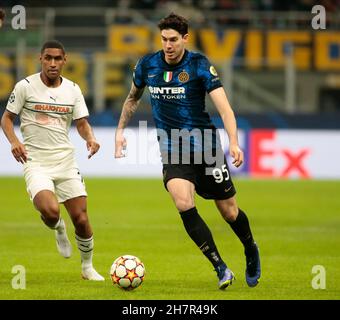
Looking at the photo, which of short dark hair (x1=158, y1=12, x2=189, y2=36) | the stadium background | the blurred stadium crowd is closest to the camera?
short dark hair (x1=158, y1=12, x2=189, y2=36)

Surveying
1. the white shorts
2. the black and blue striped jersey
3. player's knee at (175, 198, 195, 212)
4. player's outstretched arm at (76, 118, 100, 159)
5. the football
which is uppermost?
the black and blue striped jersey

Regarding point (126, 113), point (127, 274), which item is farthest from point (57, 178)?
point (127, 274)

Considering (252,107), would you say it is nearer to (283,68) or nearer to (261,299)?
(283,68)

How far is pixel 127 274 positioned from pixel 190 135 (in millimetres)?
1421

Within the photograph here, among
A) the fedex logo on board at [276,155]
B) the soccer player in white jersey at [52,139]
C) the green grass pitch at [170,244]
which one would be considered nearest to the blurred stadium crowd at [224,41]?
the fedex logo on board at [276,155]

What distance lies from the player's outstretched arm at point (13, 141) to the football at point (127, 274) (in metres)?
1.38

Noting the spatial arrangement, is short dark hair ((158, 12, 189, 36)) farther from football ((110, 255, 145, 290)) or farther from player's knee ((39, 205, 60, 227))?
football ((110, 255, 145, 290))

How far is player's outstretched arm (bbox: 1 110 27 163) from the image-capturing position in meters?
8.98

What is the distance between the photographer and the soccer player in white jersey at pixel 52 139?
920cm

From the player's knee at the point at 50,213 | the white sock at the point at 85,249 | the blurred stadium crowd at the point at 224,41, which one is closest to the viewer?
the player's knee at the point at 50,213

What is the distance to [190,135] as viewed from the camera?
8891 millimetres

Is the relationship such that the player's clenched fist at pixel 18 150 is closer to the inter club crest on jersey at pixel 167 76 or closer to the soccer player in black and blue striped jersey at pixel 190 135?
the soccer player in black and blue striped jersey at pixel 190 135

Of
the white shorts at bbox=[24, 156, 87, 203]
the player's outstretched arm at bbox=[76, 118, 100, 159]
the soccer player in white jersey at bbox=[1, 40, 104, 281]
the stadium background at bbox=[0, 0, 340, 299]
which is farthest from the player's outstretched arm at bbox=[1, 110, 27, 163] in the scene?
the stadium background at bbox=[0, 0, 340, 299]

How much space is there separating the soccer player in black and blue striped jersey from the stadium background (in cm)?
616
